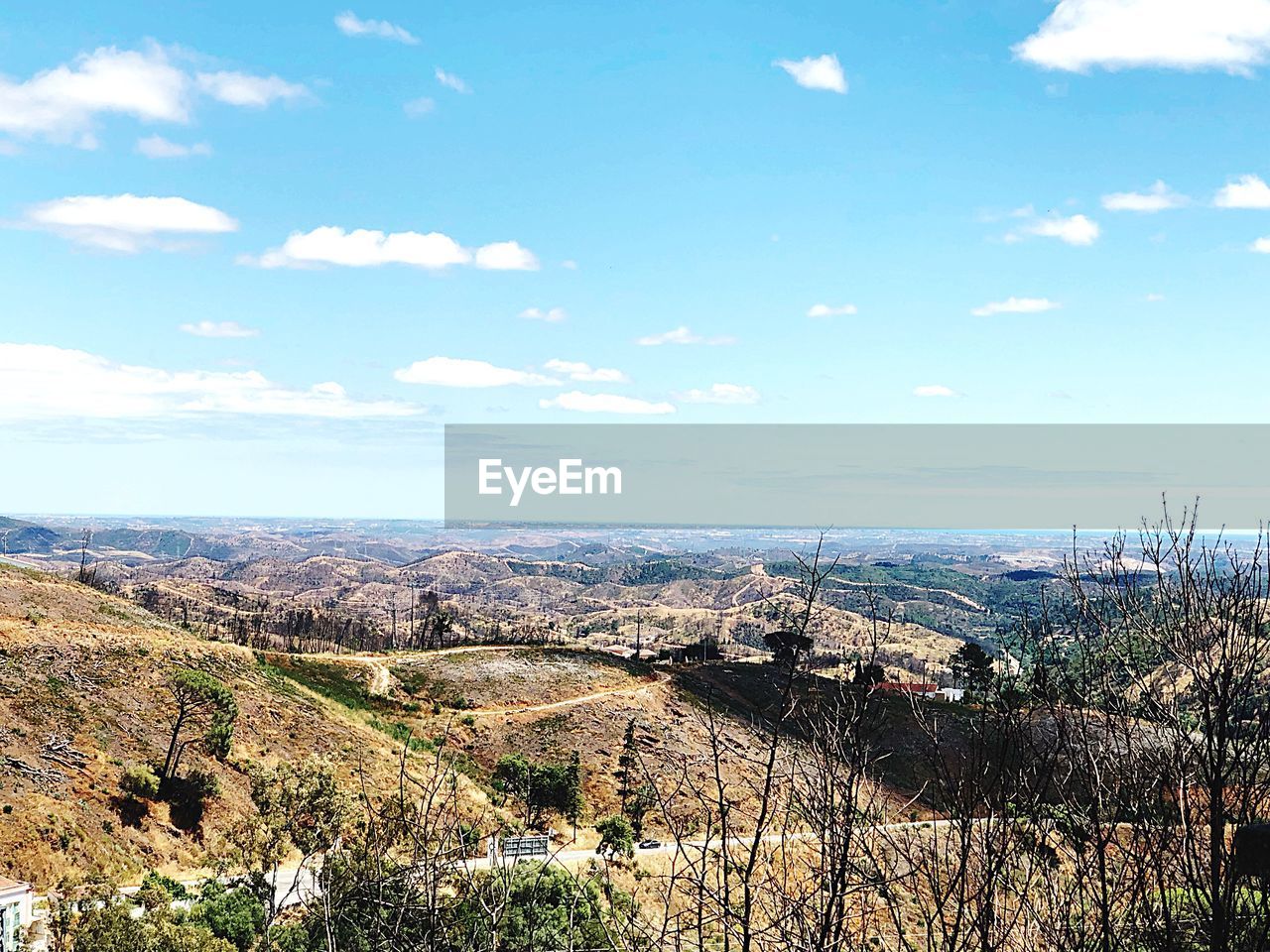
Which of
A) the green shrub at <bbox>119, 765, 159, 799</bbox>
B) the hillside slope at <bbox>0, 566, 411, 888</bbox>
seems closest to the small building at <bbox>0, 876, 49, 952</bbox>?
the hillside slope at <bbox>0, 566, 411, 888</bbox>

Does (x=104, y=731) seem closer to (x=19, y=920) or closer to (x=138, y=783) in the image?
(x=138, y=783)

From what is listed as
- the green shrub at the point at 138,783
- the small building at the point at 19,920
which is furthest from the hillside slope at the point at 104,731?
the small building at the point at 19,920

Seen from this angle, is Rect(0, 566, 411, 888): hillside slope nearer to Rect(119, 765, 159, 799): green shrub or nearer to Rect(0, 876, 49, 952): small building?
Rect(119, 765, 159, 799): green shrub

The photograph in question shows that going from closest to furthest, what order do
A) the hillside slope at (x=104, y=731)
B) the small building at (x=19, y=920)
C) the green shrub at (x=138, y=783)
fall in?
1. the small building at (x=19, y=920)
2. the hillside slope at (x=104, y=731)
3. the green shrub at (x=138, y=783)

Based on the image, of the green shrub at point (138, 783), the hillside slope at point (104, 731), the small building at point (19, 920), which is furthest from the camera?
the green shrub at point (138, 783)

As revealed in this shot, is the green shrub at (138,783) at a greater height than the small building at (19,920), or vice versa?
the small building at (19,920)

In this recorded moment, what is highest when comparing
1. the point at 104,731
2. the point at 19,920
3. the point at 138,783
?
the point at 104,731

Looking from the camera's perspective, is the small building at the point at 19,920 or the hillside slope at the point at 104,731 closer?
the small building at the point at 19,920

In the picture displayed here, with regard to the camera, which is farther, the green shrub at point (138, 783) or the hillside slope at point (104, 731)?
the green shrub at point (138, 783)

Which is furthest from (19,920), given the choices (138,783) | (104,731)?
(104,731)

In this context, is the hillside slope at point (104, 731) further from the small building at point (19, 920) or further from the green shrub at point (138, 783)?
the small building at point (19, 920)
